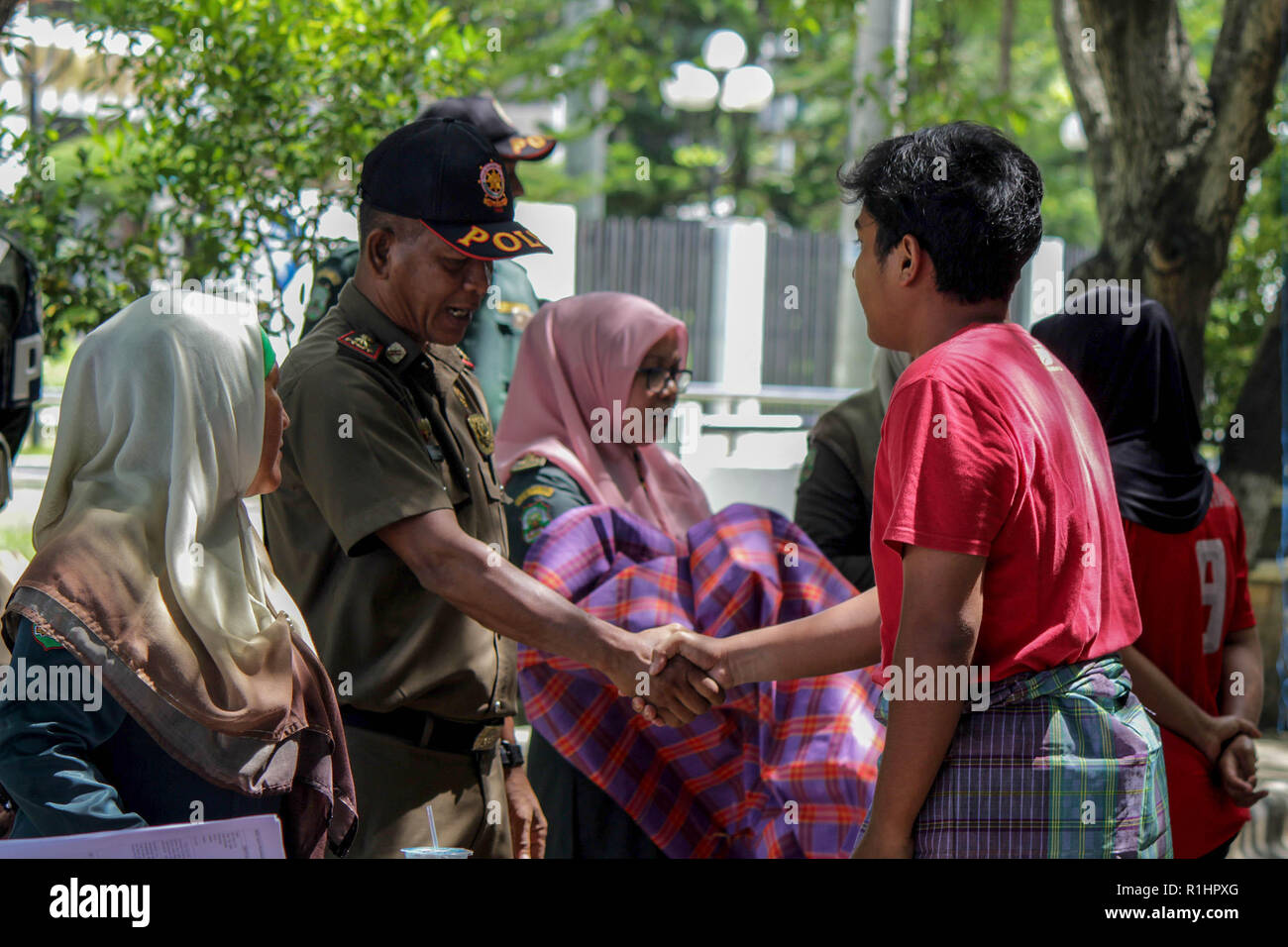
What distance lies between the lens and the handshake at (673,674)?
117 inches

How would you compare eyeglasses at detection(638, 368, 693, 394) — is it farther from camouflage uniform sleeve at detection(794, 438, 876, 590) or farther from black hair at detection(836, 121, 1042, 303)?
black hair at detection(836, 121, 1042, 303)

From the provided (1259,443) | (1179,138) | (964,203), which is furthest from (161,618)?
(1259,443)

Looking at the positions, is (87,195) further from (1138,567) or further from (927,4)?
(927,4)

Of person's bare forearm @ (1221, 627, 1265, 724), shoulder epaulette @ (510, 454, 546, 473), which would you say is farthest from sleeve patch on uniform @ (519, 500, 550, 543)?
person's bare forearm @ (1221, 627, 1265, 724)

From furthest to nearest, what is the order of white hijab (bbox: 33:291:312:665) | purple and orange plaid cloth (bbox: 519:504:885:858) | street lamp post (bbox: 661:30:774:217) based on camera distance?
street lamp post (bbox: 661:30:774:217)
purple and orange plaid cloth (bbox: 519:504:885:858)
white hijab (bbox: 33:291:312:665)

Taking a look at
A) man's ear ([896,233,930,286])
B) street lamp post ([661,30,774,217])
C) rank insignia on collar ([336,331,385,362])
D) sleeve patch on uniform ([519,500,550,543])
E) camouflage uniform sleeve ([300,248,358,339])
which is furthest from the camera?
street lamp post ([661,30,774,217])

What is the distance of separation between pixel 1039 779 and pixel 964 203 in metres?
0.88

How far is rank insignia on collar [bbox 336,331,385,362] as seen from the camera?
107 inches

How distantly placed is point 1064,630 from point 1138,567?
1.03 m

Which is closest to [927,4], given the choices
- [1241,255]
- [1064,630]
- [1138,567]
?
[1241,255]

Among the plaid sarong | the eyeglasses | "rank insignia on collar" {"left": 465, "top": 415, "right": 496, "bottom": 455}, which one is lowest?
the plaid sarong

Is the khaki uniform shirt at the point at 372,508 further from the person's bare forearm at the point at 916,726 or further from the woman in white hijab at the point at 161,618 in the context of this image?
the person's bare forearm at the point at 916,726

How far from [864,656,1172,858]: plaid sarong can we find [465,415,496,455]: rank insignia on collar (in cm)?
125

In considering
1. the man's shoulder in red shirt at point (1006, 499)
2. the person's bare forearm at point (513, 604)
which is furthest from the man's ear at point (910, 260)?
the person's bare forearm at point (513, 604)
